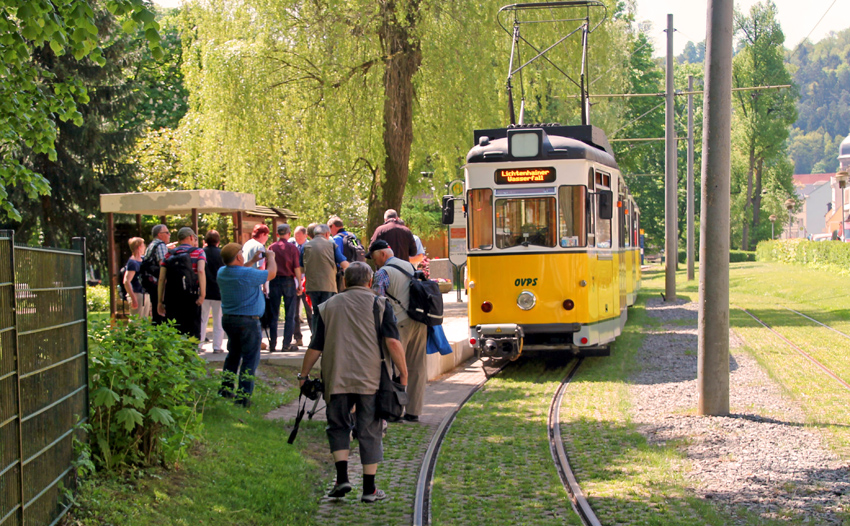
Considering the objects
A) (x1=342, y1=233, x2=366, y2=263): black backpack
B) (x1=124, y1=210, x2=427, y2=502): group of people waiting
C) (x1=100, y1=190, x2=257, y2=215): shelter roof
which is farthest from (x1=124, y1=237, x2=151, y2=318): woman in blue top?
(x1=342, y1=233, x2=366, y2=263): black backpack

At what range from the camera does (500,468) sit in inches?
300

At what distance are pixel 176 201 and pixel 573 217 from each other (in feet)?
22.4

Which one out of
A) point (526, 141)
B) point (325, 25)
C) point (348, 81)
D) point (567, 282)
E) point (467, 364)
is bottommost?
point (467, 364)

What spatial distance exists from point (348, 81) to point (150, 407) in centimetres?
1207

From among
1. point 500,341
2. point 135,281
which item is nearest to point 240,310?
point 500,341

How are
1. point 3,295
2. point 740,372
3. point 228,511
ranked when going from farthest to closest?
point 740,372 → point 228,511 → point 3,295

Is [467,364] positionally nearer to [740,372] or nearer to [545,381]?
[545,381]

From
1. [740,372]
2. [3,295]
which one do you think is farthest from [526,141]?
[3,295]

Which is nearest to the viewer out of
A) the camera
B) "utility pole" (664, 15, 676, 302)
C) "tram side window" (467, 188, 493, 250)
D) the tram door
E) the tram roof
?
the camera

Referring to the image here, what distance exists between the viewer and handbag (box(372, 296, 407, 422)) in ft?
22.2

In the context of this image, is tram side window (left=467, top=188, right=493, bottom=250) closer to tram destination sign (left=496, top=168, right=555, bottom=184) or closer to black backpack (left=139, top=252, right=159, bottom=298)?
tram destination sign (left=496, top=168, right=555, bottom=184)

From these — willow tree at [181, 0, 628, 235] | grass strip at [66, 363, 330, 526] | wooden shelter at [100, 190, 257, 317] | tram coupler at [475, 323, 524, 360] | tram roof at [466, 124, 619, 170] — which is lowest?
grass strip at [66, 363, 330, 526]

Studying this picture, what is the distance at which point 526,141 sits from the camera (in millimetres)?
12922

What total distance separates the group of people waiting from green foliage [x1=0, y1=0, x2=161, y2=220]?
1919 millimetres
